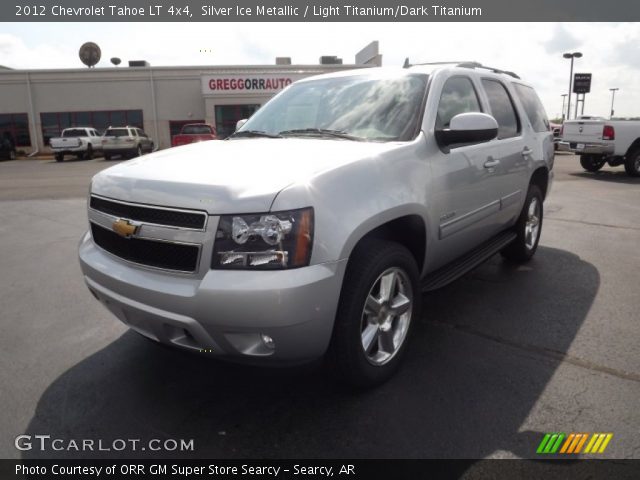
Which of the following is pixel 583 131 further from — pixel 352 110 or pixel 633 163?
pixel 352 110

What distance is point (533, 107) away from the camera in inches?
211

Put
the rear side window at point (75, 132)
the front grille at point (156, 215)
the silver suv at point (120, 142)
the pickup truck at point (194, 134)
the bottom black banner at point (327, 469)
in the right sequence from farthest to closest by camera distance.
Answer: the rear side window at point (75, 132) < the silver suv at point (120, 142) < the pickup truck at point (194, 134) < the front grille at point (156, 215) < the bottom black banner at point (327, 469)

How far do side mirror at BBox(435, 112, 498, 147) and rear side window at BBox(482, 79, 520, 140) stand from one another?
1163 millimetres

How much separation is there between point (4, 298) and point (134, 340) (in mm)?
1801

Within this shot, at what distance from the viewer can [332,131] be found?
3299mm

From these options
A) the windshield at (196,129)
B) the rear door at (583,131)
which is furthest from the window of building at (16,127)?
the rear door at (583,131)

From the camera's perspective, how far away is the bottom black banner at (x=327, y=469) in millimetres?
2152

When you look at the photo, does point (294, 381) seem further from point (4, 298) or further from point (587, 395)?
point (4, 298)

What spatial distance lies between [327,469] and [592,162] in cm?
1581

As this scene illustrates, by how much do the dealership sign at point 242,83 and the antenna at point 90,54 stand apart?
9834 millimetres

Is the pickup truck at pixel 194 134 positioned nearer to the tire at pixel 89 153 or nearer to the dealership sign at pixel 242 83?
the tire at pixel 89 153

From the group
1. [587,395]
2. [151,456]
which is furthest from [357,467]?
[587,395]

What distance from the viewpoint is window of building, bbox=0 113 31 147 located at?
32344 mm

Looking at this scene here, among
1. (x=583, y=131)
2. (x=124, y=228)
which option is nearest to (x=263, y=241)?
(x=124, y=228)
